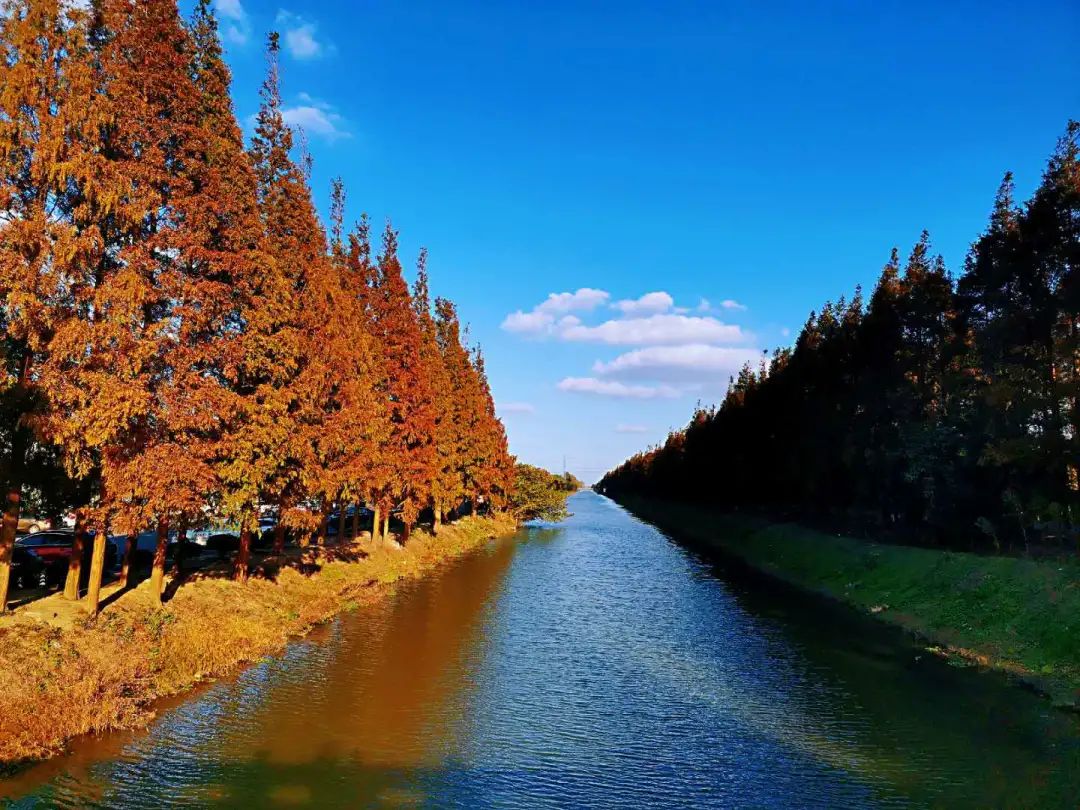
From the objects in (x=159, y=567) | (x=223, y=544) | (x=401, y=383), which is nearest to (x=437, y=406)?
(x=401, y=383)

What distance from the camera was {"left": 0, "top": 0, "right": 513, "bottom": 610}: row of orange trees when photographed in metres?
18.5

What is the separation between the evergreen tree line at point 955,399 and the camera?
3091 cm

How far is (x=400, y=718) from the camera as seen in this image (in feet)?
56.5

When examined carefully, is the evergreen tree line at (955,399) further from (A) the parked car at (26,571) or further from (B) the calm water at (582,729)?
(A) the parked car at (26,571)

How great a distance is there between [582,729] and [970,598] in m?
20.3

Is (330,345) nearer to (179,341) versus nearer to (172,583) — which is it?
(179,341)

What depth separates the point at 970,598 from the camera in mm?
28297

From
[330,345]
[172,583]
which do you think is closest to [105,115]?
[330,345]

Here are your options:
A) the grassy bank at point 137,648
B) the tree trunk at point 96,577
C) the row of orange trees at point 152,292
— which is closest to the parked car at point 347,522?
the grassy bank at point 137,648

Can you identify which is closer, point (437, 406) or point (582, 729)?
point (582, 729)

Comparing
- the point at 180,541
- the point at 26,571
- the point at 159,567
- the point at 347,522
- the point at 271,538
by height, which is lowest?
the point at 271,538

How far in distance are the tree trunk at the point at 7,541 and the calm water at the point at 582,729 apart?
6.28 metres

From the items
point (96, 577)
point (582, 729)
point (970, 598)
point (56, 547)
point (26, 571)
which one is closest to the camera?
point (582, 729)

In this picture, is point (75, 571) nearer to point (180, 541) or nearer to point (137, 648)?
point (137, 648)
